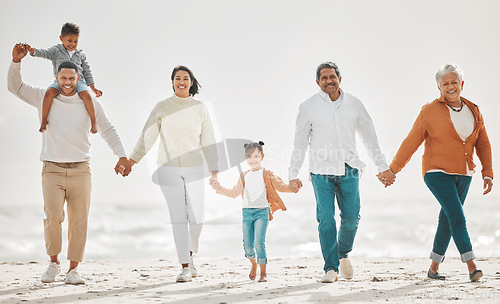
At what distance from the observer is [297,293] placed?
455 centimetres

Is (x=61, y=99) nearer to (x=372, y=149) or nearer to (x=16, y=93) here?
(x=16, y=93)

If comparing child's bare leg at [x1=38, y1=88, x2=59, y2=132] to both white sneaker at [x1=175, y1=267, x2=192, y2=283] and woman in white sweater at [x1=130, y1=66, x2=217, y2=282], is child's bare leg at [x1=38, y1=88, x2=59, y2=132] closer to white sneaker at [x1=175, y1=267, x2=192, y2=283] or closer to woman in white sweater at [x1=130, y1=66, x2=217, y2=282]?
woman in white sweater at [x1=130, y1=66, x2=217, y2=282]

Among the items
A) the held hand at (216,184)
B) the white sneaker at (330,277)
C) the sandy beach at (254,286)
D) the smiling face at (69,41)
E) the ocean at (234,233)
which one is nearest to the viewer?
the sandy beach at (254,286)

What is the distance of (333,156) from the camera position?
518 centimetres

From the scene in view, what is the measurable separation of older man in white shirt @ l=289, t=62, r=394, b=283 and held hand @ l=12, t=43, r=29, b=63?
2793 mm

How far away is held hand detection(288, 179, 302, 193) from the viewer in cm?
523

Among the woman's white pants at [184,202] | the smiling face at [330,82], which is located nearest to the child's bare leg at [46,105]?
the woman's white pants at [184,202]

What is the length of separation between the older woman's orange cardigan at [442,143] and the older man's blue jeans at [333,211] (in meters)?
0.48

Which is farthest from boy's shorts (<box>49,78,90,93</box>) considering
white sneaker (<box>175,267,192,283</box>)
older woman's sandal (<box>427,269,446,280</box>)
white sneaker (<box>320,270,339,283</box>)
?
older woman's sandal (<box>427,269,446,280</box>)

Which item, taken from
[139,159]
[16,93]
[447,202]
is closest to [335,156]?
[447,202]

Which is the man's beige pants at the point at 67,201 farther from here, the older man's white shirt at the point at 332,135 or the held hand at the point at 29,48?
the older man's white shirt at the point at 332,135

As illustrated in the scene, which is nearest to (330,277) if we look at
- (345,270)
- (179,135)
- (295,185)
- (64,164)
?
(345,270)

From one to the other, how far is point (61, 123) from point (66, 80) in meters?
0.43

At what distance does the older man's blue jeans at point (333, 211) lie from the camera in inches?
203
